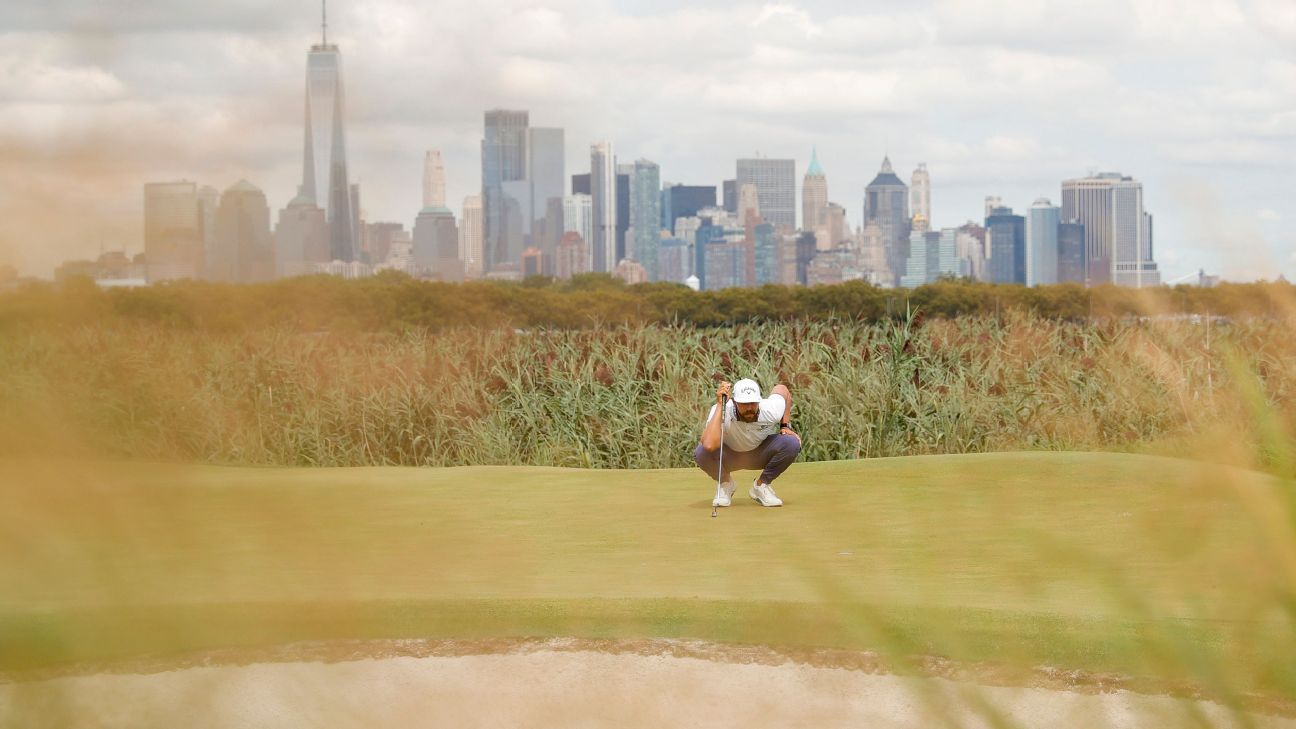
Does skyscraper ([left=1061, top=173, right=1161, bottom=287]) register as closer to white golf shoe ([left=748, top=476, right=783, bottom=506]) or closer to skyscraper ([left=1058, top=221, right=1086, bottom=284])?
skyscraper ([left=1058, top=221, right=1086, bottom=284])

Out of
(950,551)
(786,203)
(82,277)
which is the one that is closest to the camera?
(82,277)

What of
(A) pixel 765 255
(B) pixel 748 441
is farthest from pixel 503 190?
(A) pixel 765 255

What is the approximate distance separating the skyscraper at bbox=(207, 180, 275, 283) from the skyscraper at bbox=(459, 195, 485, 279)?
0.23m

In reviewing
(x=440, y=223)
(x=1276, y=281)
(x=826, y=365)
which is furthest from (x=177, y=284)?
(x=826, y=365)

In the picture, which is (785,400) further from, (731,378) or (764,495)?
(731,378)

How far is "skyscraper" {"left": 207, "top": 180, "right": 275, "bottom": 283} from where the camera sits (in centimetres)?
40

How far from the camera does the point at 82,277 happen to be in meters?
0.37

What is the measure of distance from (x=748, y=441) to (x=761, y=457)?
10 cm

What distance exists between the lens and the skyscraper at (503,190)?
814mm

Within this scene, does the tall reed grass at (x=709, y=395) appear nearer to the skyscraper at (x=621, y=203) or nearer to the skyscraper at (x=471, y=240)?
the skyscraper at (x=621, y=203)

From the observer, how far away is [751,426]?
571 centimetres

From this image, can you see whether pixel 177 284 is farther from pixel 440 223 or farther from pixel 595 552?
pixel 595 552

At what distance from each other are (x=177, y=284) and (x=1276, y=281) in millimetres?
441

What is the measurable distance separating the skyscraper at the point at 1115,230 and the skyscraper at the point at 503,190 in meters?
0.37
